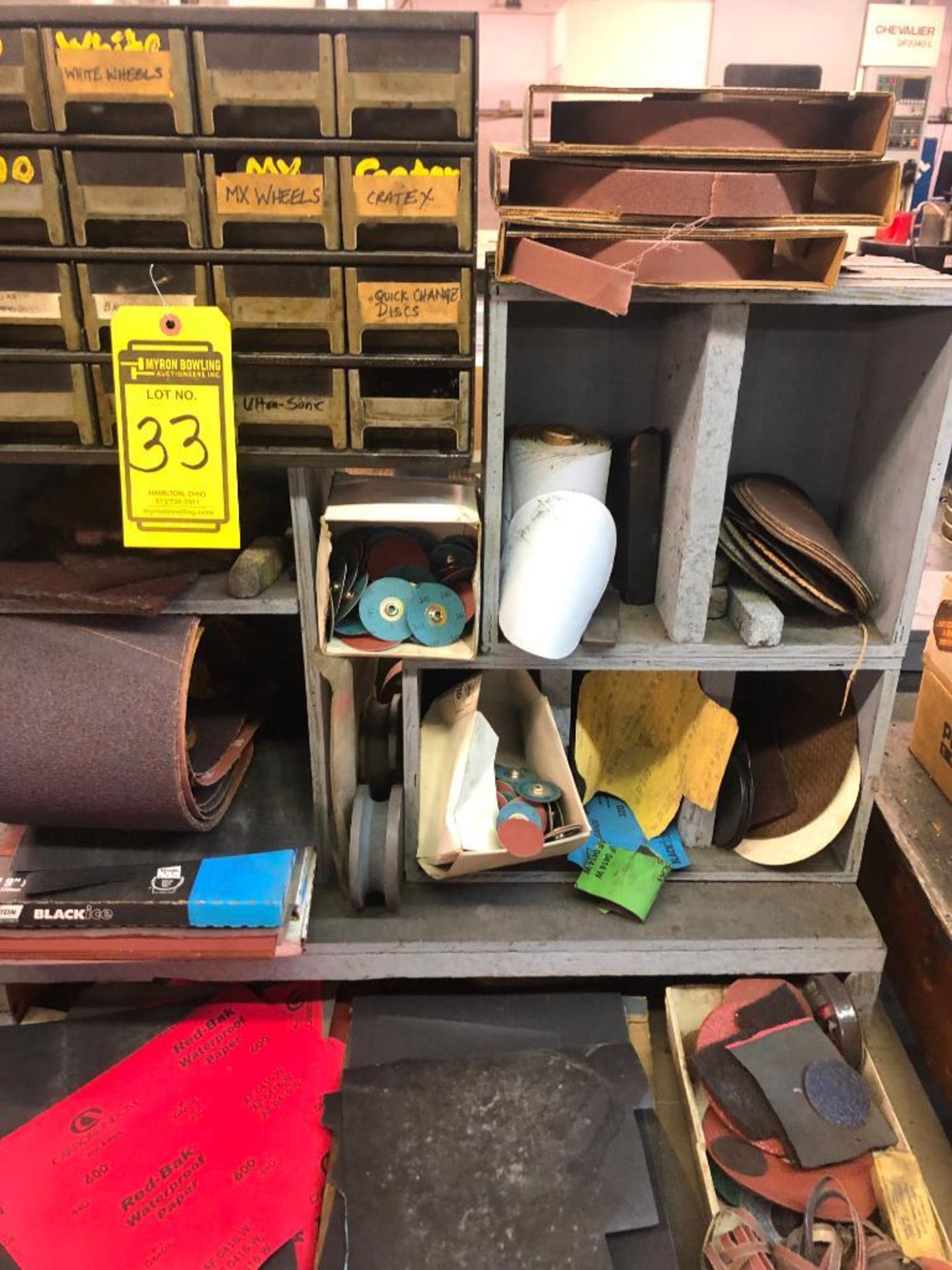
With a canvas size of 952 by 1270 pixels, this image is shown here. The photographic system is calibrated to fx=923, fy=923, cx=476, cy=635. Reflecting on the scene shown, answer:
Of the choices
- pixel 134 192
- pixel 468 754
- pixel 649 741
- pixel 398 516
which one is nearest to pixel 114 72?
pixel 134 192

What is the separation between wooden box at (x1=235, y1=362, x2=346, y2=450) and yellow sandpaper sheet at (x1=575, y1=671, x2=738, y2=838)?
601 mm

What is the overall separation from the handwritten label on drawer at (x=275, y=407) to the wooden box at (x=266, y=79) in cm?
26

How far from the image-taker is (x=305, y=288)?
0.99 m

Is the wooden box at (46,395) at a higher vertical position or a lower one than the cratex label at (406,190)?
lower

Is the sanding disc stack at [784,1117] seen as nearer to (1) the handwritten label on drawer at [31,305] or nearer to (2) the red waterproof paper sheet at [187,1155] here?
(2) the red waterproof paper sheet at [187,1155]

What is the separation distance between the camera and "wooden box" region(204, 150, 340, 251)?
94 centimetres

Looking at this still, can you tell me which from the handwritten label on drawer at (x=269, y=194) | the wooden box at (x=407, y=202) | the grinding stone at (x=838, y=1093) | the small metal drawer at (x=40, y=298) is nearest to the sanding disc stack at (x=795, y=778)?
the grinding stone at (x=838, y=1093)

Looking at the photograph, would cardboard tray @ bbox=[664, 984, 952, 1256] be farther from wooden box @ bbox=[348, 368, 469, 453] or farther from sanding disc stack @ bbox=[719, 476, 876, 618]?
wooden box @ bbox=[348, 368, 469, 453]

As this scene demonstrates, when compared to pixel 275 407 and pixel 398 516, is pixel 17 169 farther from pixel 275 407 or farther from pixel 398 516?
pixel 398 516

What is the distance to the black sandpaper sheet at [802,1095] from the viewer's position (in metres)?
1.11

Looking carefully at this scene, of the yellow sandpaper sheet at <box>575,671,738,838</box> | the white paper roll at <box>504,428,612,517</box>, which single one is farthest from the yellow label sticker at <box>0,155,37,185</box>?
the yellow sandpaper sheet at <box>575,671,738,838</box>

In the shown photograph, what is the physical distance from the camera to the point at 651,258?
981 millimetres

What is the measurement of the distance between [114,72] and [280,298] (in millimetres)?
254

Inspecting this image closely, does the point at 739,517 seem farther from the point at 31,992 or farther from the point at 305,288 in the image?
the point at 31,992
